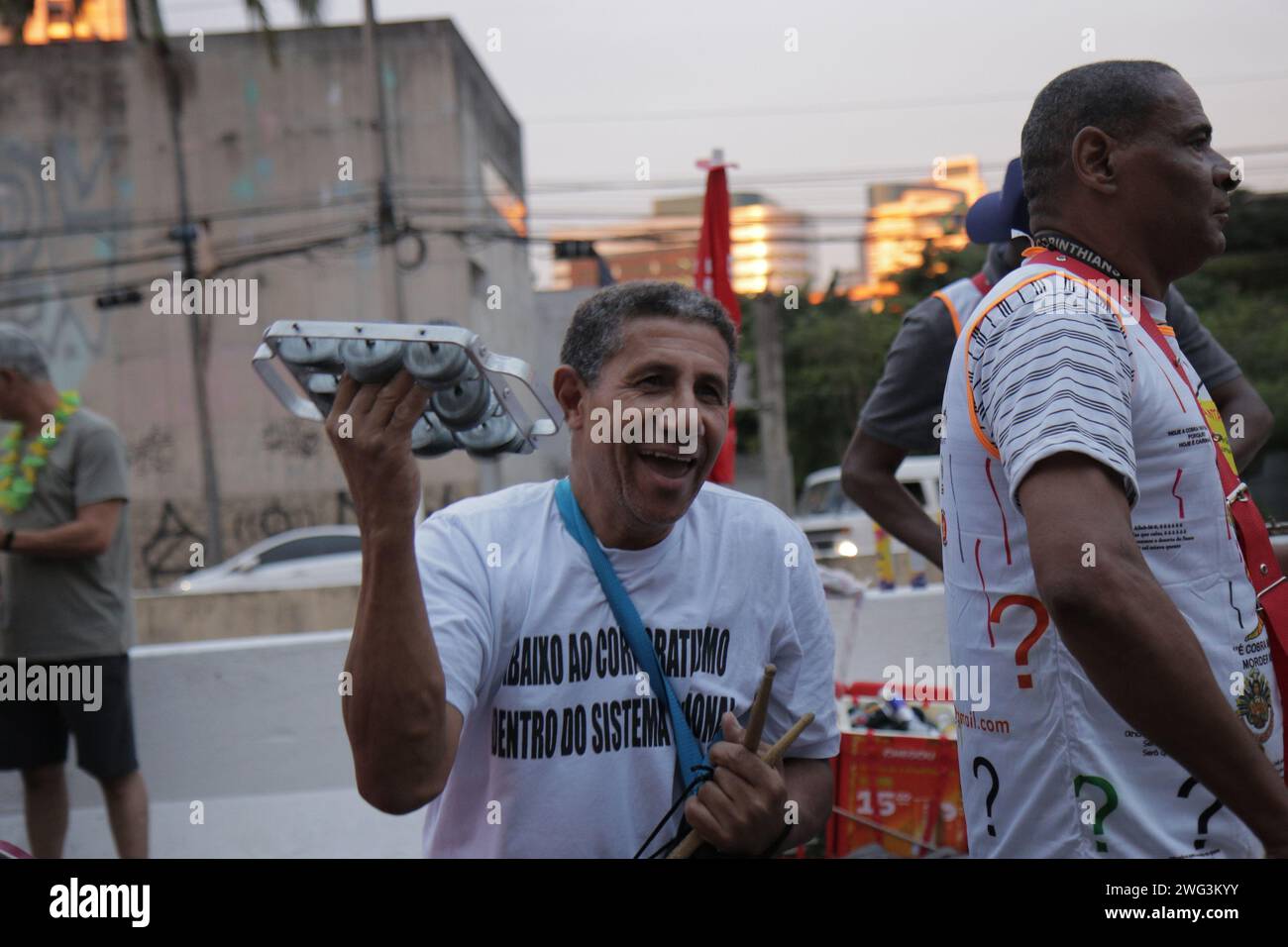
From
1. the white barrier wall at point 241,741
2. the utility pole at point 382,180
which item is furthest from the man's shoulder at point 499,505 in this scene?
the utility pole at point 382,180

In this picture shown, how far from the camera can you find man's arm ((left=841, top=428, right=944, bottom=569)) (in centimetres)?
330

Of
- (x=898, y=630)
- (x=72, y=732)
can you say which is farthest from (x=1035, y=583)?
(x=898, y=630)

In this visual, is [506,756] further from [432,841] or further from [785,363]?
[785,363]

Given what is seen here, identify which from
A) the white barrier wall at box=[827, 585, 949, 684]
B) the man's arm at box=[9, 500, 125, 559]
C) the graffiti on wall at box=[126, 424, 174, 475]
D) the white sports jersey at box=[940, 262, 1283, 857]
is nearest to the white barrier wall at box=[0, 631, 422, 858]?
the man's arm at box=[9, 500, 125, 559]

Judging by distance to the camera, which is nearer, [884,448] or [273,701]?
[884,448]

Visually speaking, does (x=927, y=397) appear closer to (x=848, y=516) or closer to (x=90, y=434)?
(x=90, y=434)

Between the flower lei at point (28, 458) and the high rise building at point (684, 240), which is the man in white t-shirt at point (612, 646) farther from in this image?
the high rise building at point (684, 240)

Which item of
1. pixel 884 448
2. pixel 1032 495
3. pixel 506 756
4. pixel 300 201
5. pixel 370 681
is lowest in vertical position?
pixel 506 756

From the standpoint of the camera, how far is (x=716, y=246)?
550 centimetres

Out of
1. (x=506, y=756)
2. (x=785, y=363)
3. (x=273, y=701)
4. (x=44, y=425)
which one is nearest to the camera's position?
(x=506, y=756)
